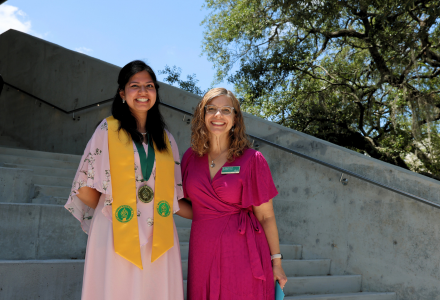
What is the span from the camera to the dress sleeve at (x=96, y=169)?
189cm

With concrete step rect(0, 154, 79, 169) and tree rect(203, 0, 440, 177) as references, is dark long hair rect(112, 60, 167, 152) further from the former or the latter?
tree rect(203, 0, 440, 177)

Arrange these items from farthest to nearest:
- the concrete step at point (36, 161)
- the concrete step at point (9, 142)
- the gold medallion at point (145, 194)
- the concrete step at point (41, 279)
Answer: the concrete step at point (9, 142)
the concrete step at point (36, 161)
the concrete step at point (41, 279)
the gold medallion at point (145, 194)

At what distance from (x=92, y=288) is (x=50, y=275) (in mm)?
1099

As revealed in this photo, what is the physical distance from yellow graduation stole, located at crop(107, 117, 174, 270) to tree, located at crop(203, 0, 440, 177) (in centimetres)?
535

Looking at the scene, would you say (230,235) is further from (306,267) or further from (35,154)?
(35,154)

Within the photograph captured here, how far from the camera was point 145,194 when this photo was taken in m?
1.94

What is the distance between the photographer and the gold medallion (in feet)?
6.36

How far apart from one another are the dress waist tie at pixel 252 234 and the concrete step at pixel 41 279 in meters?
1.40

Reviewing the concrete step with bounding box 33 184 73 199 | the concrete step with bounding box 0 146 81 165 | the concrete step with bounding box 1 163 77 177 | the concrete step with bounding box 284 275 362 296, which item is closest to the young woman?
the concrete step with bounding box 284 275 362 296

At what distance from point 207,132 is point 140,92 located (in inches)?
16.5

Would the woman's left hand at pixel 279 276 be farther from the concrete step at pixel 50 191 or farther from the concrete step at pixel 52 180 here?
the concrete step at pixel 52 180

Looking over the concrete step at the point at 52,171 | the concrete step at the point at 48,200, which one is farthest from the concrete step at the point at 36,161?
the concrete step at the point at 48,200

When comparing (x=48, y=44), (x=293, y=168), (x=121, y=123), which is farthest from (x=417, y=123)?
(x=48, y=44)

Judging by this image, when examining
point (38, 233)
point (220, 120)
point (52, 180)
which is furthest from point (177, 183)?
point (52, 180)
